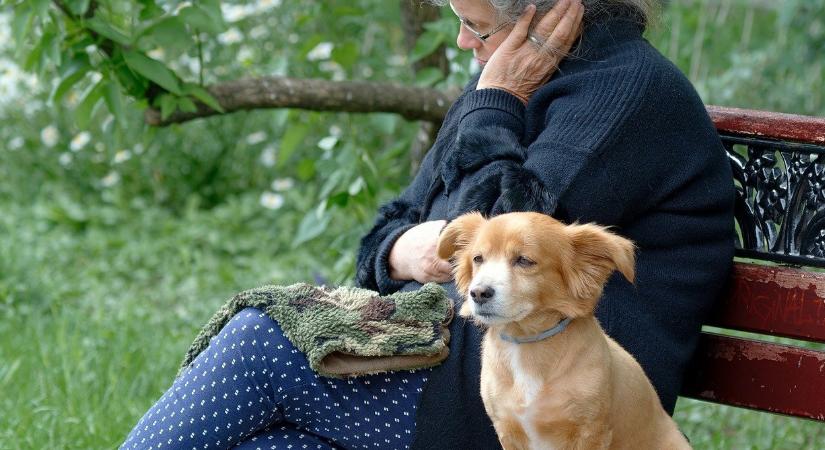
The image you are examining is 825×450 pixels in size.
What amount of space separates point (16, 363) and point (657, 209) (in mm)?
2387

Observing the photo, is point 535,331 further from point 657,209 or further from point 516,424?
point 657,209

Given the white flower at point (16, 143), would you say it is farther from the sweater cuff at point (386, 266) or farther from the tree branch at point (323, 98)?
the sweater cuff at point (386, 266)

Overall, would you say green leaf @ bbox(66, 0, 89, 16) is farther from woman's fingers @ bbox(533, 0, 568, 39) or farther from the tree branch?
woman's fingers @ bbox(533, 0, 568, 39)

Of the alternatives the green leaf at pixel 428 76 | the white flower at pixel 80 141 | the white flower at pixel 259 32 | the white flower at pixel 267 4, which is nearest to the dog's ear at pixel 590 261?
the green leaf at pixel 428 76

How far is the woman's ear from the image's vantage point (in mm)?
1970

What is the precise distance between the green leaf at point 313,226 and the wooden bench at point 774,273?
165 cm

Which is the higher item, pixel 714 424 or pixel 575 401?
pixel 575 401

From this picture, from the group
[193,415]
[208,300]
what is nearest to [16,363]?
[208,300]

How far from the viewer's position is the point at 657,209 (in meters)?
2.29

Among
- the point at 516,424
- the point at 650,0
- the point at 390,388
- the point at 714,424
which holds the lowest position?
the point at 714,424

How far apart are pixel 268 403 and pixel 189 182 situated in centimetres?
440

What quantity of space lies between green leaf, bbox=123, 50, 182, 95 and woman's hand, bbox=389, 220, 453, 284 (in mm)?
948

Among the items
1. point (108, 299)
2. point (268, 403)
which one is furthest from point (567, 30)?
point (108, 299)

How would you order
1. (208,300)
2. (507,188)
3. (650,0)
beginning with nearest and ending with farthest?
(507,188) < (650,0) < (208,300)
